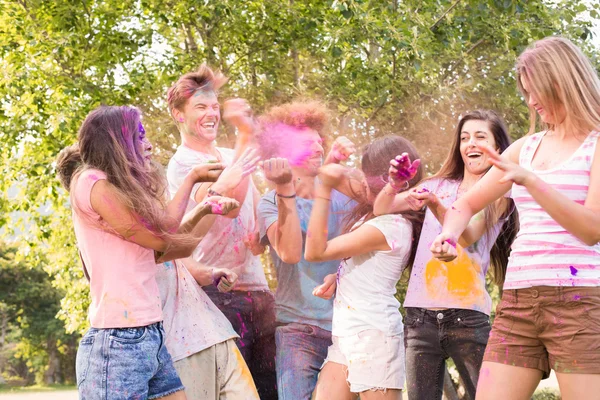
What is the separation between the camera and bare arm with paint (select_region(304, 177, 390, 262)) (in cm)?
346

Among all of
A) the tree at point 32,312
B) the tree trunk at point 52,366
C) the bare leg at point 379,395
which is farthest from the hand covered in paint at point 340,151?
the tree trunk at point 52,366

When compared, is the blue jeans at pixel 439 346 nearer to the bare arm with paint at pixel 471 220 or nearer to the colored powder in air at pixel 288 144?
the bare arm with paint at pixel 471 220

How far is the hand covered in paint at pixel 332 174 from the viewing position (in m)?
3.53

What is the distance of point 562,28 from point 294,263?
6.94 meters

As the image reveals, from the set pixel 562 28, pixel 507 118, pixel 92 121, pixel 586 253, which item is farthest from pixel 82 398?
pixel 562 28

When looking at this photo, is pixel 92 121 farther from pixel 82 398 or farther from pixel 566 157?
pixel 566 157

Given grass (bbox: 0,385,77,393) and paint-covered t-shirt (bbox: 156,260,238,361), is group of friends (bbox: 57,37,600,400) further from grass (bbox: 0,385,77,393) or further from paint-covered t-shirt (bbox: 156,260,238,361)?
grass (bbox: 0,385,77,393)

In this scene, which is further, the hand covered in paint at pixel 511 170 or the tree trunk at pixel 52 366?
the tree trunk at pixel 52 366

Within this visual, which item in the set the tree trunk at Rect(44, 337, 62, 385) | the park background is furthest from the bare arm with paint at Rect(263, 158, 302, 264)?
the tree trunk at Rect(44, 337, 62, 385)

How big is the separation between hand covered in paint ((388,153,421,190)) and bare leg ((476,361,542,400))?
0.83 m

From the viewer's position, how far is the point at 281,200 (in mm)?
3629

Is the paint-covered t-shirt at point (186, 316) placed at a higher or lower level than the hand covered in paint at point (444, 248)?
lower

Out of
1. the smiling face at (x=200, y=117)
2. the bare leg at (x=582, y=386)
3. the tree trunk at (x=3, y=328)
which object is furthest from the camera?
the tree trunk at (x=3, y=328)

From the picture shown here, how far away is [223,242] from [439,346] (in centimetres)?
115
